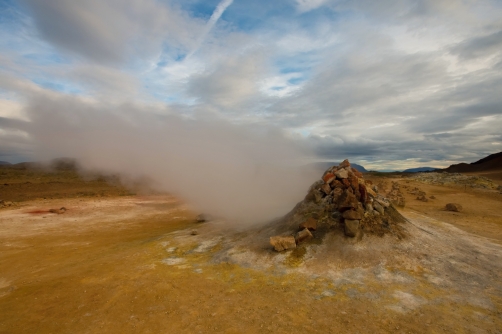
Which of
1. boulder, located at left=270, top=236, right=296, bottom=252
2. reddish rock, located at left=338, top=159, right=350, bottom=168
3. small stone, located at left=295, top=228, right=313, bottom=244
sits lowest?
boulder, located at left=270, top=236, right=296, bottom=252

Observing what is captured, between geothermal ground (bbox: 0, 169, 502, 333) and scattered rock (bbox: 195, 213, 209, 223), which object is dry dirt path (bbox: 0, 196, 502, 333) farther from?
scattered rock (bbox: 195, 213, 209, 223)

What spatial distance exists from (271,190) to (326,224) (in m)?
15.1

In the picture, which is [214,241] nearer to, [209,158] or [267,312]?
[267,312]

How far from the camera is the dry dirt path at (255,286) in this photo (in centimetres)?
525

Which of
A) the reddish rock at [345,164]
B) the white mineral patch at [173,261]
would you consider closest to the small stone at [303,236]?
the reddish rock at [345,164]

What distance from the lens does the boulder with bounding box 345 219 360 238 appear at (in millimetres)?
8166

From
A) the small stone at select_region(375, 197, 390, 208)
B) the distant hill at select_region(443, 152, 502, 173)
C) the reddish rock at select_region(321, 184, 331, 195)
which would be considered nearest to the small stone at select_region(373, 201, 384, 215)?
the small stone at select_region(375, 197, 390, 208)

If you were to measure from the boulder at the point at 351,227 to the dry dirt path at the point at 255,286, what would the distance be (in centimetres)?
32

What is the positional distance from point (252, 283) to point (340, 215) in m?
3.77

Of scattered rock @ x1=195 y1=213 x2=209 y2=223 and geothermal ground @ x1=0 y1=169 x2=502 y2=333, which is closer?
geothermal ground @ x1=0 y1=169 x2=502 y2=333

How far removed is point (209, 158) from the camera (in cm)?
2816

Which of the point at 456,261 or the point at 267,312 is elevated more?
the point at 456,261

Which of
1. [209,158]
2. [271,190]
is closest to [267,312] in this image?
[271,190]

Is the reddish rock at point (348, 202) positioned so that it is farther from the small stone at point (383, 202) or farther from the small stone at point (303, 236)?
the small stone at point (303, 236)
